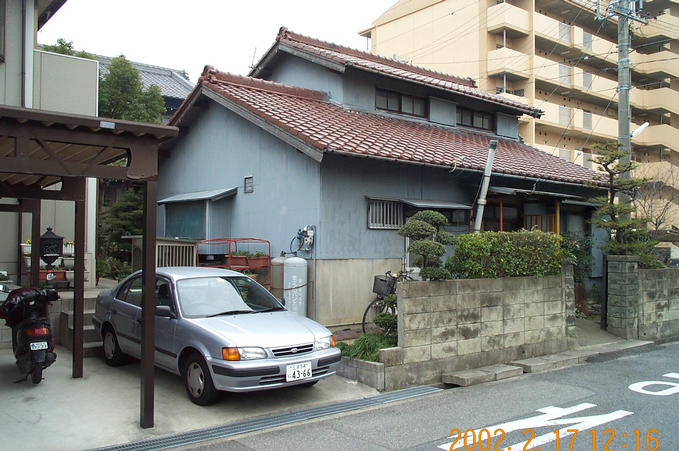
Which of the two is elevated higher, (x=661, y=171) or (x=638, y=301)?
(x=661, y=171)

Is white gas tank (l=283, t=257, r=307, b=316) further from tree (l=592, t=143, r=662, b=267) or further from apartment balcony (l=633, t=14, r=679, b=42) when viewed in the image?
apartment balcony (l=633, t=14, r=679, b=42)

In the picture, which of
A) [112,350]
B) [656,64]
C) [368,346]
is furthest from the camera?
[656,64]

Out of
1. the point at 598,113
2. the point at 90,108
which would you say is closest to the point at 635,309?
the point at 90,108

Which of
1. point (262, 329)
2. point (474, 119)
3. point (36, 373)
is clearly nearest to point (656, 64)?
point (474, 119)

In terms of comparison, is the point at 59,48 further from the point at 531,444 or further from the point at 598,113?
the point at 598,113

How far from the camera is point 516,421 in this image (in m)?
5.99

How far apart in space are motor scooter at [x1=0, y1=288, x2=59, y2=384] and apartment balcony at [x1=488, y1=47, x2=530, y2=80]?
27183 millimetres

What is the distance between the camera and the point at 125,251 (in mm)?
15141

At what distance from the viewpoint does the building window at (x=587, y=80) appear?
33.2m

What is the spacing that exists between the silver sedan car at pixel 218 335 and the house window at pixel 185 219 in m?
4.87

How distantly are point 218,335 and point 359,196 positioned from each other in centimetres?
524

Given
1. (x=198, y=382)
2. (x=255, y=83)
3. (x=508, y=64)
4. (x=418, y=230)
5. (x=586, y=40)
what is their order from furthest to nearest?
1. (x=586, y=40)
2. (x=508, y=64)
3. (x=255, y=83)
4. (x=418, y=230)
5. (x=198, y=382)

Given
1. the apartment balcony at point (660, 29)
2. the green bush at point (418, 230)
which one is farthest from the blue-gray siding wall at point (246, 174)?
the apartment balcony at point (660, 29)

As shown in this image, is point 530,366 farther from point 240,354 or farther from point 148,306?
point 148,306
